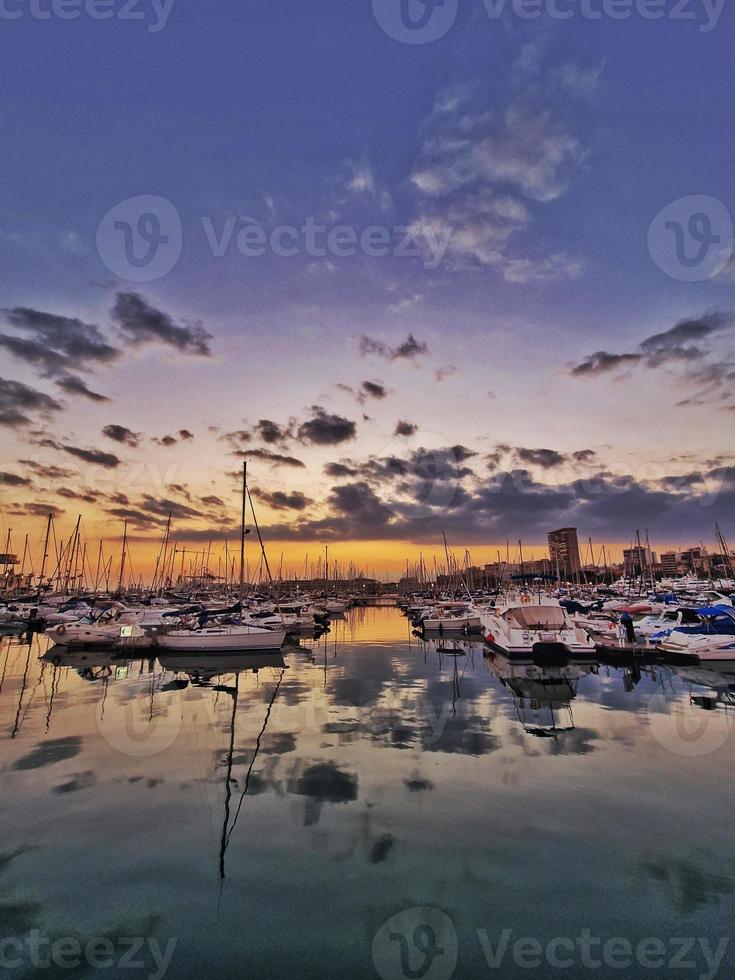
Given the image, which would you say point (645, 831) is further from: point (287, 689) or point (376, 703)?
point (287, 689)

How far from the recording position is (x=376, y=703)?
66.5ft

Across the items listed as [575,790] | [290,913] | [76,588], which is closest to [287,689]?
[575,790]

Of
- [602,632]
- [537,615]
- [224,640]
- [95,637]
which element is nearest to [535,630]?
[537,615]

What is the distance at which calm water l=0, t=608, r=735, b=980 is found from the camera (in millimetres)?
6500

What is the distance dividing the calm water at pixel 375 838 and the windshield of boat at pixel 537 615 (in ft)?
46.8

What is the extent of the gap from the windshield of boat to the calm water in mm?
14250

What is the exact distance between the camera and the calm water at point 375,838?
6500 mm

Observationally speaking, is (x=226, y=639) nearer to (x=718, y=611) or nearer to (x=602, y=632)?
(x=602, y=632)

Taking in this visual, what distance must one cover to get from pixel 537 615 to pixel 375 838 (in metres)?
27.9

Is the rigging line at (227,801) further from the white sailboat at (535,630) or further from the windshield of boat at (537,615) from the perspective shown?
the windshield of boat at (537,615)

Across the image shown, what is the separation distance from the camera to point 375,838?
9172 millimetres

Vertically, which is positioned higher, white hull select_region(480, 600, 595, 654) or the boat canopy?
the boat canopy

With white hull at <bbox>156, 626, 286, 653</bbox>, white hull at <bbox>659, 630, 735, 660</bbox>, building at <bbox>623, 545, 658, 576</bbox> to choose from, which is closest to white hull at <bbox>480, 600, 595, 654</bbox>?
white hull at <bbox>659, 630, 735, 660</bbox>

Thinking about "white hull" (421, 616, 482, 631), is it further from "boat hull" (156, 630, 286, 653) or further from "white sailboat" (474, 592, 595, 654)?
"boat hull" (156, 630, 286, 653)
